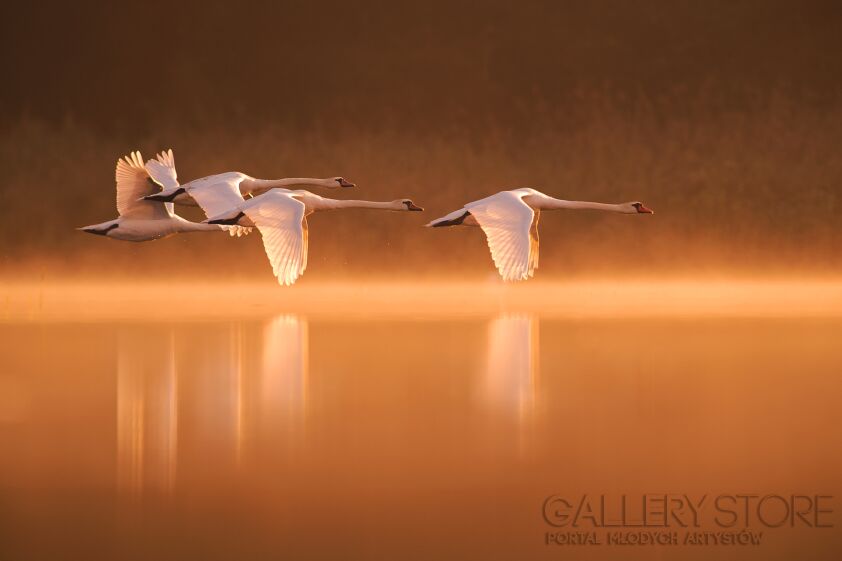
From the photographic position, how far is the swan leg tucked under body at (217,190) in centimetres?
1847

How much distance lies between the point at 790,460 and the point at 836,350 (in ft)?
27.0

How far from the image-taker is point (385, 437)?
10.9 metres

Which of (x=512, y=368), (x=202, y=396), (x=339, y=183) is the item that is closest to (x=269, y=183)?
(x=339, y=183)

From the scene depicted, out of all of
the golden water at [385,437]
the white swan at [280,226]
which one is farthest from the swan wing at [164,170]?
the white swan at [280,226]

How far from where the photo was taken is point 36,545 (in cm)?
758

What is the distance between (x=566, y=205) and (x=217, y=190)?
15.3 feet

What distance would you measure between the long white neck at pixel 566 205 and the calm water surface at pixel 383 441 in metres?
1.95

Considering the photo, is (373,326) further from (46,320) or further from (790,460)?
(790,460)

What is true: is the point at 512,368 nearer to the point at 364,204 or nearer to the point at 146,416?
the point at 146,416

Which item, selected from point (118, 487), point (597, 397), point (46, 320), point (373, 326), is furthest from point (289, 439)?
point (46, 320)

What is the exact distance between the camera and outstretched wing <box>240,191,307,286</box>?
15562 millimetres

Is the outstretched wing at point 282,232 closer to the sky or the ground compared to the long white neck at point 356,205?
closer to the ground

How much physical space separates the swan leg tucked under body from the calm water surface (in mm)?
1749

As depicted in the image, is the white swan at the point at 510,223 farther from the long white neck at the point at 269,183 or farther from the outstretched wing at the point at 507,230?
the long white neck at the point at 269,183
